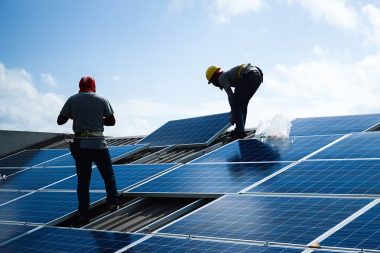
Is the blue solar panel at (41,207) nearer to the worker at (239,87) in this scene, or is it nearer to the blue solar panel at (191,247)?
the blue solar panel at (191,247)

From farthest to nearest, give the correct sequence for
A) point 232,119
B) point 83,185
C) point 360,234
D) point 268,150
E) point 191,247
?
point 232,119
point 268,150
point 83,185
point 191,247
point 360,234

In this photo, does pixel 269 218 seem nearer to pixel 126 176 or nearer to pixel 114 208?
pixel 114 208

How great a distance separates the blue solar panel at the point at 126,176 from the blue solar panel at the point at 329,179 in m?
3.09

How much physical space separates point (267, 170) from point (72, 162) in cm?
666

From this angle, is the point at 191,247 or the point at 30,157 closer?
the point at 191,247

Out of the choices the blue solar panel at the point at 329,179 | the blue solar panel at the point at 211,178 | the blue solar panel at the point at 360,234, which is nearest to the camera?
the blue solar panel at the point at 360,234

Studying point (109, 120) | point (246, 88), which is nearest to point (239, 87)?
point (246, 88)

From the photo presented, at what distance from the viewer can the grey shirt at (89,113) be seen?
37.3 feet

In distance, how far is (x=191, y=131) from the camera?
16750mm

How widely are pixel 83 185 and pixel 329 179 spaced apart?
4.13 meters

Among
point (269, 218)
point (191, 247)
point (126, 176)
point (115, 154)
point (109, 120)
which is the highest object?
point (109, 120)

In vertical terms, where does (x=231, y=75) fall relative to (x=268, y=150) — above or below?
above

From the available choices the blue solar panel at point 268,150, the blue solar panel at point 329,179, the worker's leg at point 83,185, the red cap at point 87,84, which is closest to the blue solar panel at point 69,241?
the worker's leg at point 83,185

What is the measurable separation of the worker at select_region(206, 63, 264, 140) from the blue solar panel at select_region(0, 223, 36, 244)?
19.0 ft
